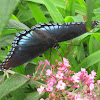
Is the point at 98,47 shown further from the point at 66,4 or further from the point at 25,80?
the point at 25,80

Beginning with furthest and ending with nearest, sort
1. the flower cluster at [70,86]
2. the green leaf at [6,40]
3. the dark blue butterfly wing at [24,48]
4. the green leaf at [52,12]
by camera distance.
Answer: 1. the green leaf at [52,12]
2. the green leaf at [6,40]
3. the dark blue butterfly wing at [24,48]
4. the flower cluster at [70,86]

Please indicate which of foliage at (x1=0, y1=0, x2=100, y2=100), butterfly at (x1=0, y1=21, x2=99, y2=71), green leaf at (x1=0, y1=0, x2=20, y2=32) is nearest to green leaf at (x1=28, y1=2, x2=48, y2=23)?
foliage at (x1=0, y1=0, x2=100, y2=100)

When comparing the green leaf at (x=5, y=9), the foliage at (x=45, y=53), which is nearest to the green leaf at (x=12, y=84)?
the foliage at (x=45, y=53)

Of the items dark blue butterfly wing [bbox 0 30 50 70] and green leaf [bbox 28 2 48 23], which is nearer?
dark blue butterfly wing [bbox 0 30 50 70]

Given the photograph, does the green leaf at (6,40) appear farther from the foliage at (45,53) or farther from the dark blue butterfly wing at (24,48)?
the dark blue butterfly wing at (24,48)

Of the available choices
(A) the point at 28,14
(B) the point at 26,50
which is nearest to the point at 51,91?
(B) the point at 26,50

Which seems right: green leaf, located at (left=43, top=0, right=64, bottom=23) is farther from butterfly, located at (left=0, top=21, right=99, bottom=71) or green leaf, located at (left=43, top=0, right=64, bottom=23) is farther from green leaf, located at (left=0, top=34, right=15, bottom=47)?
green leaf, located at (left=0, top=34, right=15, bottom=47)
